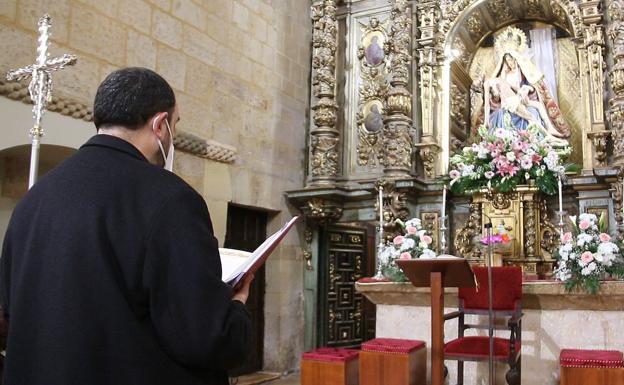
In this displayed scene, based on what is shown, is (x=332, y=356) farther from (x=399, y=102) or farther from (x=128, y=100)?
(x=399, y=102)

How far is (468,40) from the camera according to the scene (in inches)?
383

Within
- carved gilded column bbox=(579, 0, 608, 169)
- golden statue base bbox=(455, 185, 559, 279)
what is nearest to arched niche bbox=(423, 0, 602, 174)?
carved gilded column bbox=(579, 0, 608, 169)

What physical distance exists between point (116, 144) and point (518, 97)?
324 inches

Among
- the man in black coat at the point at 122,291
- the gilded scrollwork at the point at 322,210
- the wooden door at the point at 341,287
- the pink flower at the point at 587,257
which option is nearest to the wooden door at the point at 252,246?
the gilded scrollwork at the point at 322,210

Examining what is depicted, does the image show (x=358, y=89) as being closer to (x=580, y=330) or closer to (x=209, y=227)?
(x=580, y=330)

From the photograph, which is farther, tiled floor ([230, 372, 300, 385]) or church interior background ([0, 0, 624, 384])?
tiled floor ([230, 372, 300, 385])

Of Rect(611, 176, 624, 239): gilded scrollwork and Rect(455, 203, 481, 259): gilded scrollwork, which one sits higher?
Rect(611, 176, 624, 239): gilded scrollwork

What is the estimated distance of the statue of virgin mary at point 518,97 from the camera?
8750mm

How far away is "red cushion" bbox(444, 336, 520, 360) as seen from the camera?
482 cm

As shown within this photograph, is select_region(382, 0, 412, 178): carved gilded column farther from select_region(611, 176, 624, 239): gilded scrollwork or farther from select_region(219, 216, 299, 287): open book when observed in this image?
select_region(219, 216, 299, 287): open book

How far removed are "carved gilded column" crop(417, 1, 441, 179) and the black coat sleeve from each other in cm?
744

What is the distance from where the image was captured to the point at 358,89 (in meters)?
9.53

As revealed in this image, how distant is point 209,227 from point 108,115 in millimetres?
418

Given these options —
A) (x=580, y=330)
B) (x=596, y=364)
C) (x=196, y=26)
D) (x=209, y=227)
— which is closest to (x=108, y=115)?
(x=209, y=227)
